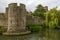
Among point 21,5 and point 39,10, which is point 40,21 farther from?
point 21,5

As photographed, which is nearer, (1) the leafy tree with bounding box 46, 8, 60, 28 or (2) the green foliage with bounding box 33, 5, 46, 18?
(1) the leafy tree with bounding box 46, 8, 60, 28

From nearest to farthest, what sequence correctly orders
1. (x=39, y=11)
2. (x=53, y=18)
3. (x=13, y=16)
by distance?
1. (x=13, y=16)
2. (x=53, y=18)
3. (x=39, y=11)

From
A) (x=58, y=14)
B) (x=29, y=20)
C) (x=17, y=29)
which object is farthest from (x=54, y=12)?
(x=17, y=29)

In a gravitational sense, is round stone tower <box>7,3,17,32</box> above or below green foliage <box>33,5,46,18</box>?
below

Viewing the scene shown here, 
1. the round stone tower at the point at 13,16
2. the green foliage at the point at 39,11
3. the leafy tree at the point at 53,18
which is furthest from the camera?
the green foliage at the point at 39,11

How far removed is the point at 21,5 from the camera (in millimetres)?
23453

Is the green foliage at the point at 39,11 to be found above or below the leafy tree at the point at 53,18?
above

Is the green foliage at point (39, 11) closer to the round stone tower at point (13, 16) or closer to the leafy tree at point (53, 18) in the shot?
the leafy tree at point (53, 18)

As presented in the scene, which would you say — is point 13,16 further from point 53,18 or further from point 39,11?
point 39,11

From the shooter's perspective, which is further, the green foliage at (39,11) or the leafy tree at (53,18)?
the green foliage at (39,11)

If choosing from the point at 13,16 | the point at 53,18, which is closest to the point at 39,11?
the point at 53,18

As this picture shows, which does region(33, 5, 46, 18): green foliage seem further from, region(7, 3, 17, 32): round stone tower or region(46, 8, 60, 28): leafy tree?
region(7, 3, 17, 32): round stone tower

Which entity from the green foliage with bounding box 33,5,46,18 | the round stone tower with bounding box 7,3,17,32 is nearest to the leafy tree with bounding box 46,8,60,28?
the round stone tower with bounding box 7,3,17,32

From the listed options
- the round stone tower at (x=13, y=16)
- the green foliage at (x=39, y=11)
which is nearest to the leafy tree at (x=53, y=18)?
the round stone tower at (x=13, y=16)
